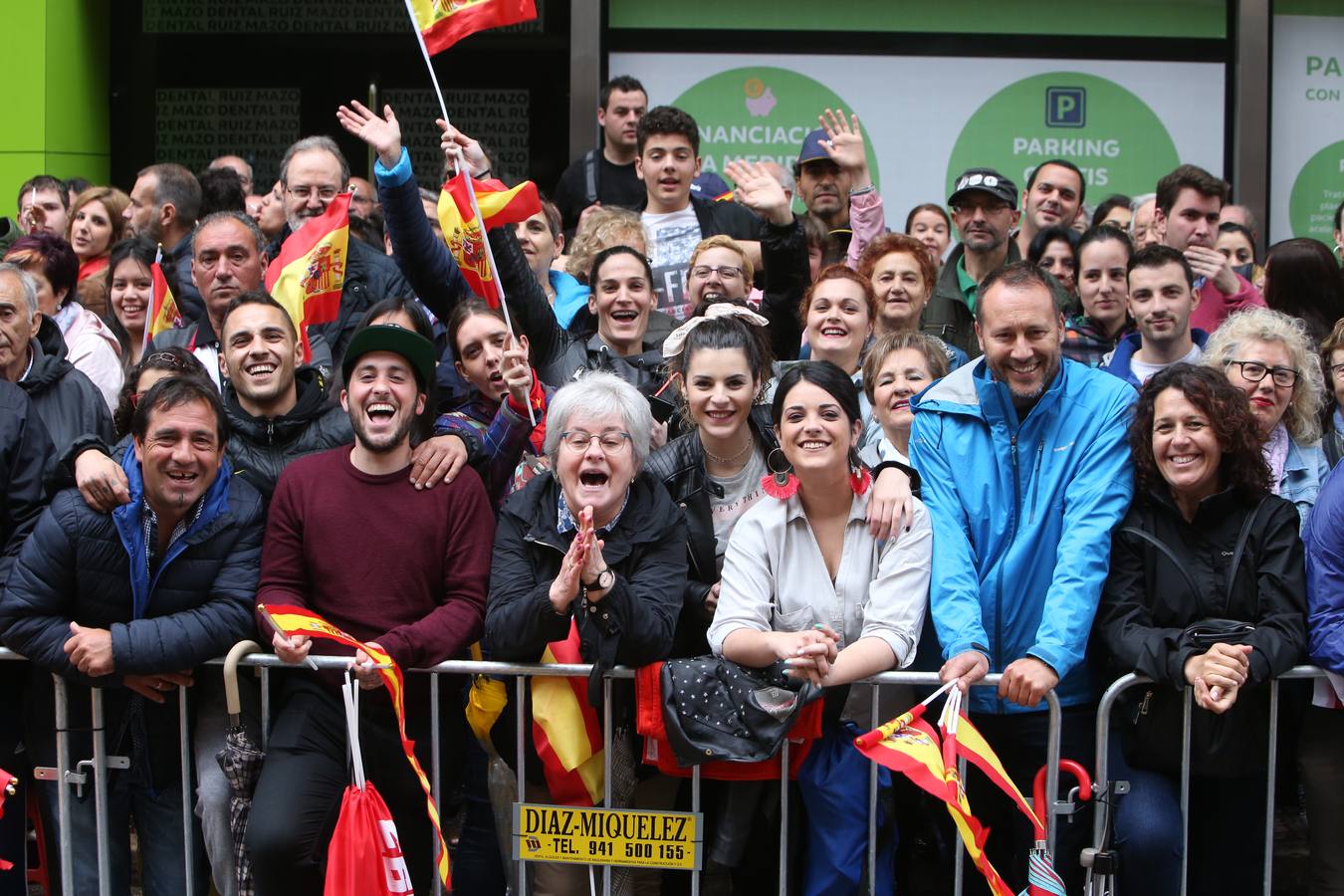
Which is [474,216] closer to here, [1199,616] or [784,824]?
[784,824]

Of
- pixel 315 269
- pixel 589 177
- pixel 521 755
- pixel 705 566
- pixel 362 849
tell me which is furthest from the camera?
pixel 589 177

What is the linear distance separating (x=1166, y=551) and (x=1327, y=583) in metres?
0.50

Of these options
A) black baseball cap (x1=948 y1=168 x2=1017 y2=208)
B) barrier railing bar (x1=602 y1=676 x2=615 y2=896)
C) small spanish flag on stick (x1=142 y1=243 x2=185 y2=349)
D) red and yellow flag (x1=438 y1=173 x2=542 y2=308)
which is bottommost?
barrier railing bar (x1=602 y1=676 x2=615 y2=896)

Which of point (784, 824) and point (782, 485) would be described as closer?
point (784, 824)

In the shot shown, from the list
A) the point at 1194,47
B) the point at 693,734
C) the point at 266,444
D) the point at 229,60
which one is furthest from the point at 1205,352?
the point at 229,60

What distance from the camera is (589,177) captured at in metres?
9.29

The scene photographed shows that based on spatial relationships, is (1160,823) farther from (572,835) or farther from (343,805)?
(343,805)

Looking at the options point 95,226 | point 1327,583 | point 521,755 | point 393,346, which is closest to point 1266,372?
point 1327,583

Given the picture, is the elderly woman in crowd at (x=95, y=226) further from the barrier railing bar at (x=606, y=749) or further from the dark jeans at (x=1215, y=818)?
the dark jeans at (x=1215, y=818)

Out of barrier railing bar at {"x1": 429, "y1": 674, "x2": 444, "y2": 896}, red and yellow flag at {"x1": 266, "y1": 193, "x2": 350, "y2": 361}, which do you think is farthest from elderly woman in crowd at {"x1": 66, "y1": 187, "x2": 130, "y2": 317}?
barrier railing bar at {"x1": 429, "y1": 674, "x2": 444, "y2": 896}

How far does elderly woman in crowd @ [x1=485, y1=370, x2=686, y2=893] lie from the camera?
487cm

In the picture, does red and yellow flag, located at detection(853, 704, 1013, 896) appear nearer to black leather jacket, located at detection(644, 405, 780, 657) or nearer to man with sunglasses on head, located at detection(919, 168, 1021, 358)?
black leather jacket, located at detection(644, 405, 780, 657)

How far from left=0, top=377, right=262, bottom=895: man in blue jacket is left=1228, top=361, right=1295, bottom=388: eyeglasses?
3.55 metres

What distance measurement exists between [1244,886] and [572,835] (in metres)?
2.18
